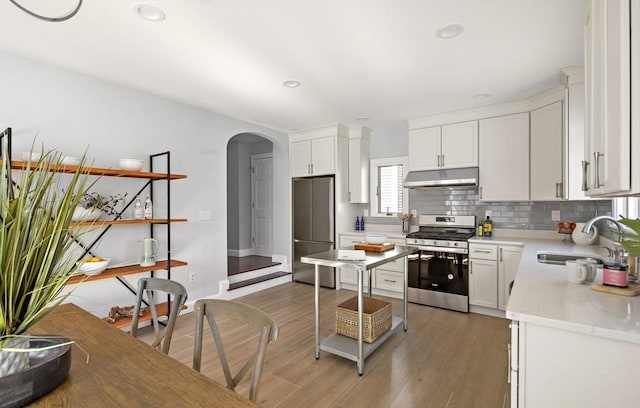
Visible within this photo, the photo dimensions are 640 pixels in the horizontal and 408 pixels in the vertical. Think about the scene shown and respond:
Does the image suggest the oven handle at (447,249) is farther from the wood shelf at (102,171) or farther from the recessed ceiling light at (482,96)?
the wood shelf at (102,171)

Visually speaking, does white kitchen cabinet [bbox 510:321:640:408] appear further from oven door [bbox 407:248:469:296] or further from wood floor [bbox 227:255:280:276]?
wood floor [bbox 227:255:280:276]

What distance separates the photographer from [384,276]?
4.34m

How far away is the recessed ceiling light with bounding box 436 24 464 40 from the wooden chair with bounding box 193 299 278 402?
7.27 ft

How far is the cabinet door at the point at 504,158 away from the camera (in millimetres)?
3594

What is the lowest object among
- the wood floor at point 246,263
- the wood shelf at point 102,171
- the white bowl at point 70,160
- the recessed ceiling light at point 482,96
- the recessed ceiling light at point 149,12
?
the wood floor at point 246,263

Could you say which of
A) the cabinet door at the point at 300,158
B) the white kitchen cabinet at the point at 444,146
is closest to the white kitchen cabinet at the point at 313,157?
the cabinet door at the point at 300,158

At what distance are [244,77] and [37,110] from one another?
1.77 meters

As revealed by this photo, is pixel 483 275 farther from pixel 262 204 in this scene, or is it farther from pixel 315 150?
pixel 262 204

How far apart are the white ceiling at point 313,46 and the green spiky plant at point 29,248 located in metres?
1.62

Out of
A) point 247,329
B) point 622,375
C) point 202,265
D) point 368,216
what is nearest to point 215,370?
point 247,329

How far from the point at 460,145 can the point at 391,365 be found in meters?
2.79

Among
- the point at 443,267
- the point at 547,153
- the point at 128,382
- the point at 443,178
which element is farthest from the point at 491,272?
the point at 128,382

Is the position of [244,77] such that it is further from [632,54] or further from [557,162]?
[557,162]

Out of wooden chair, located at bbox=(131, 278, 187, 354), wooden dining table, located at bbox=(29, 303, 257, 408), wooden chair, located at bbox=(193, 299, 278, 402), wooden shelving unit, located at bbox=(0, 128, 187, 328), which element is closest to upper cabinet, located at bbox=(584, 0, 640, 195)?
wooden chair, located at bbox=(193, 299, 278, 402)
